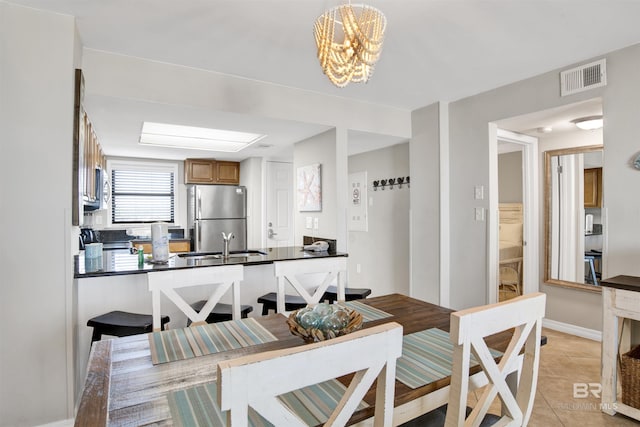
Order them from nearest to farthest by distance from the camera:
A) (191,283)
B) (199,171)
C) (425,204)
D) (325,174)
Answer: (191,283)
(325,174)
(425,204)
(199,171)

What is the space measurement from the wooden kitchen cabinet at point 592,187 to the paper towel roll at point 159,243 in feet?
12.1

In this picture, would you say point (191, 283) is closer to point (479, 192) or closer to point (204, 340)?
point (204, 340)

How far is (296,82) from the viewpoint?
307 centimetres

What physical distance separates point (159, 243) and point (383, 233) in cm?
295

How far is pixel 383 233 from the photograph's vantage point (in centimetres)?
471

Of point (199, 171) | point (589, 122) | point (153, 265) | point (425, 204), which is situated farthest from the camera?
point (199, 171)

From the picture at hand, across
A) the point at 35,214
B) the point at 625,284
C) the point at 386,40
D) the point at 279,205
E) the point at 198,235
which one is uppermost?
the point at 386,40

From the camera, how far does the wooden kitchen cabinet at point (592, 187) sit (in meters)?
3.12

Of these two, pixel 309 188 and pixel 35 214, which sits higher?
pixel 309 188

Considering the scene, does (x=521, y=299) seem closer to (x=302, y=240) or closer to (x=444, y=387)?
(x=444, y=387)

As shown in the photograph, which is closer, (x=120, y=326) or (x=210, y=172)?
(x=120, y=326)

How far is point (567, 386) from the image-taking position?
2.39 m

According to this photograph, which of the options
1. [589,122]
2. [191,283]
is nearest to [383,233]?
[589,122]

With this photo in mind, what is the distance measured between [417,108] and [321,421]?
3.63 meters
